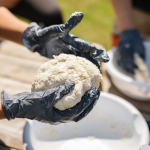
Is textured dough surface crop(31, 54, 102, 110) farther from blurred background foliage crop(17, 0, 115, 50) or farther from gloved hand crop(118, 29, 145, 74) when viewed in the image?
blurred background foliage crop(17, 0, 115, 50)

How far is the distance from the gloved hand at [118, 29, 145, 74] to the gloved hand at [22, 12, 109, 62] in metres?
0.42

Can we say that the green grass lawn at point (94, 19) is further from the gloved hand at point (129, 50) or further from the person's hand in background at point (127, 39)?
the gloved hand at point (129, 50)

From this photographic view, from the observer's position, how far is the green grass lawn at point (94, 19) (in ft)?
9.62

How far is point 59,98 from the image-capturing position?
0.79m

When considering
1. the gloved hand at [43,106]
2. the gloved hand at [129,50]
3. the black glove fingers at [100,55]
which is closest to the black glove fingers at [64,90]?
the gloved hand at [43,106]

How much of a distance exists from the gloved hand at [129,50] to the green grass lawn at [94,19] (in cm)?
130

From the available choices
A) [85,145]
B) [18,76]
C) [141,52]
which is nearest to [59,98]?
[85,145]

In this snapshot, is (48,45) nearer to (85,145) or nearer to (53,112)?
(53,112)

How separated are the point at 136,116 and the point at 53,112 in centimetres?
43

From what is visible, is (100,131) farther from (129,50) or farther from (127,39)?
(127,39)

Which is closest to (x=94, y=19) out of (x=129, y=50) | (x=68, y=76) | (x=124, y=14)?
(x=124, y=14)

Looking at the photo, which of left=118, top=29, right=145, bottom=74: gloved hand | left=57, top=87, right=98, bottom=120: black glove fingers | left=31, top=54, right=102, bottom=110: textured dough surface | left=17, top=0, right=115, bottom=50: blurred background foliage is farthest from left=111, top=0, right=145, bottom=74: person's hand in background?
left=17, top=0, right=115, bottom=50: blurred background foliage

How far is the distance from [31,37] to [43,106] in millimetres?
458

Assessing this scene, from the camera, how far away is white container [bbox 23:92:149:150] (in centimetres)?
96
